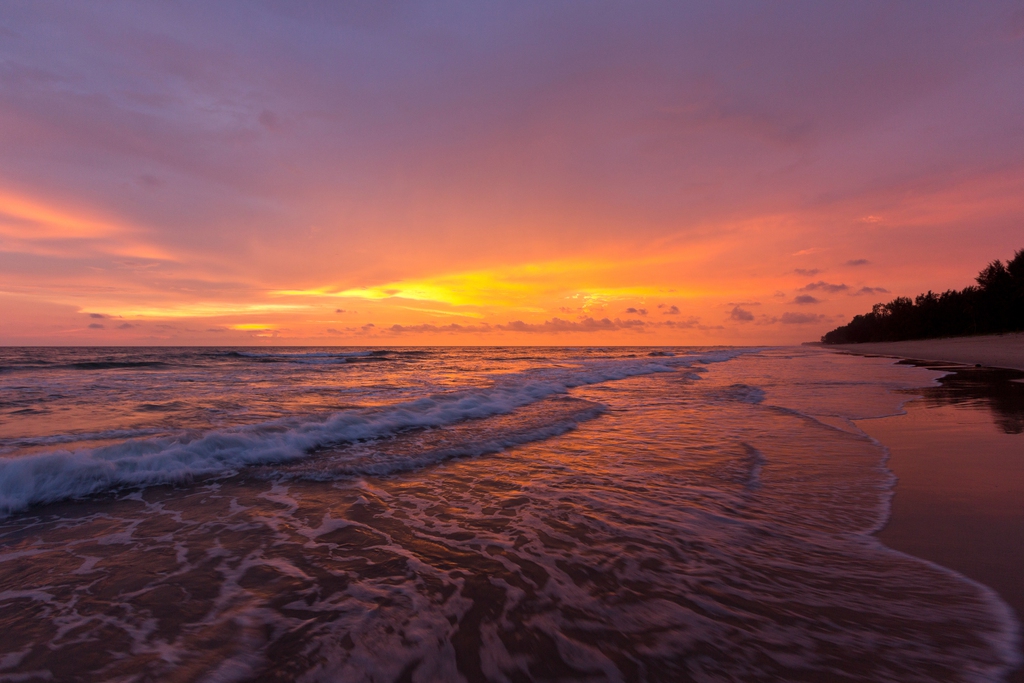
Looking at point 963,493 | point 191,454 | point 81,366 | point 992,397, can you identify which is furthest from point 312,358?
point 963,493

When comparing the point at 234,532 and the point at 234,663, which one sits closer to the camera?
the point at 234,663

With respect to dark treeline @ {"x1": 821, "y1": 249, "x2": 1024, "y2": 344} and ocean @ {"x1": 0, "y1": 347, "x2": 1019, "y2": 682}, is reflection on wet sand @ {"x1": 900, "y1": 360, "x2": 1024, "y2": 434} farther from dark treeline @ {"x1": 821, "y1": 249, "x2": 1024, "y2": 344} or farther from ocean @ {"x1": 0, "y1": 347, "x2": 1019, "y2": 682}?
dark treeline @ {"x1": 821, "y1": 249, "x2": 1024, "y2": 344}

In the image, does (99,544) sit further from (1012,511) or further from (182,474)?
(1012,511)

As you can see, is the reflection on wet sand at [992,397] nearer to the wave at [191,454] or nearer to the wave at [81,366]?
the wave at [191,454]

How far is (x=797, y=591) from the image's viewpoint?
3559mm

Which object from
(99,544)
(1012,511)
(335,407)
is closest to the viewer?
(99,544)

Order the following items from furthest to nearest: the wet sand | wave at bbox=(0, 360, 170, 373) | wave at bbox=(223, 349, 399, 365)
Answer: wave at bbox=(223, 349, 399, 365) < wave at bbox=(0, 360, 170, 373) < the wet sand

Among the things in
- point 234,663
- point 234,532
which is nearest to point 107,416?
point 234,532

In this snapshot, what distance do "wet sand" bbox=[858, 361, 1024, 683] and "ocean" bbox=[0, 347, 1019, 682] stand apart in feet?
0.88

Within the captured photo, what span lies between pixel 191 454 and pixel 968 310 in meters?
106

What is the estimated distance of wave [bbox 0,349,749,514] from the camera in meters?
6.16

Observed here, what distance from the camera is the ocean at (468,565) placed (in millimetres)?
2891

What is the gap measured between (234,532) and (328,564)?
60.6 inches

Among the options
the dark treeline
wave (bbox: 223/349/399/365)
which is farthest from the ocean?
the dark treeline
